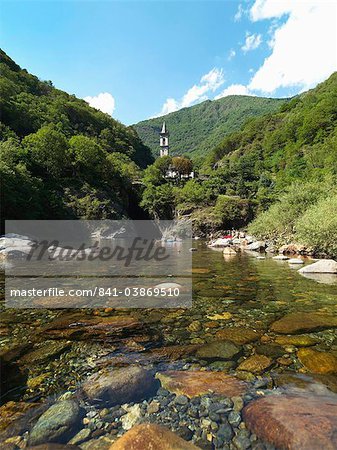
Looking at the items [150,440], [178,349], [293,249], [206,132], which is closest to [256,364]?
[178,349]

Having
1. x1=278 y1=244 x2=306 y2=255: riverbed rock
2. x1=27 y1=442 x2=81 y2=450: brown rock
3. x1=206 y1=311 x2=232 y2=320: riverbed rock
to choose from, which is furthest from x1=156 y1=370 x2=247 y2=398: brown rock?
x1=278 y1=244 x2=306 y2=255: riverbed rock

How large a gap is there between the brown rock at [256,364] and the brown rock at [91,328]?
2.25 m

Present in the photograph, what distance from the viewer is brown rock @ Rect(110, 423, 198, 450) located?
7.81ft

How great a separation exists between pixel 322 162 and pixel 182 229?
38.3 meters

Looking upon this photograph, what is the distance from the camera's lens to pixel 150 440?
2.44m

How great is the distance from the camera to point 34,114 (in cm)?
6506

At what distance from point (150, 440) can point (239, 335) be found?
309 centimetres

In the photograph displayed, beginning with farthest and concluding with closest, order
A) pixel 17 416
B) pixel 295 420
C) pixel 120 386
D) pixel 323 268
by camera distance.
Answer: pixel 323 268 → pixel 120 386 → pixel 17 416 → pixel 295 420

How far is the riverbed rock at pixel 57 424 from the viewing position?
8.25 feet

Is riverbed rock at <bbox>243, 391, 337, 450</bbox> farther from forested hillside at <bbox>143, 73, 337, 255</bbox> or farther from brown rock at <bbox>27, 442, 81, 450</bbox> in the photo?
forested hillside at <bbox>143, 73, 337, 255</bbox>

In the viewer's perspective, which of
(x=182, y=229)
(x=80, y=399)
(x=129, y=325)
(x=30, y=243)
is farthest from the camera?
(x=182, y=229)

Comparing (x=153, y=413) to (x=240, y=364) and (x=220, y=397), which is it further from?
(x=240, y=364)

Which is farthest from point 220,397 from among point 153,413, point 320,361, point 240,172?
point 240,172

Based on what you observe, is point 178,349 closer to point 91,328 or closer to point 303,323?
point 91,328
